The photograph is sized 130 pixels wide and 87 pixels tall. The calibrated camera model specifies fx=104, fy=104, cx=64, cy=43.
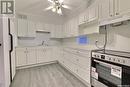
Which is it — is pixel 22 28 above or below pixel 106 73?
above

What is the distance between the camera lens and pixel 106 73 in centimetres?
159

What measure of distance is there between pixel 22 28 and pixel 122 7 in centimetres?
412

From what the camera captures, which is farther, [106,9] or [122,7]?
[106,9]

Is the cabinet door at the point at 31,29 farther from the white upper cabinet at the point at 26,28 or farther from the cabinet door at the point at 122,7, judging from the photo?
the cabinet door at the point at 122,7

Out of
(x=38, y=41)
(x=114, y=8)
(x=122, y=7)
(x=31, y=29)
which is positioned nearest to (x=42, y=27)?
(x=31, y=29)

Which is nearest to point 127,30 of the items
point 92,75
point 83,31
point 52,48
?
point 92,75

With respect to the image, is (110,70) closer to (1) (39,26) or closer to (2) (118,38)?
(2) (118,38)

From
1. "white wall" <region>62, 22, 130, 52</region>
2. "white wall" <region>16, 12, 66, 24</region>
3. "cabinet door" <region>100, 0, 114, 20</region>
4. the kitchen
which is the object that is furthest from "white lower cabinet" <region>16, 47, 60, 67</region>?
"cabinet door" <region>100, 0, 114, 20</region>

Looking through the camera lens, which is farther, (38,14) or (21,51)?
(38,14)

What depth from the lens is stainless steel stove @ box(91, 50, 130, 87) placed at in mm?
1280

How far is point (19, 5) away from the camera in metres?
4.53

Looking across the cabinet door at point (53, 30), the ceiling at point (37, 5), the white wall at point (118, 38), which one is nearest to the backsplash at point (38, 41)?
the cabinet door at point (53, 30)

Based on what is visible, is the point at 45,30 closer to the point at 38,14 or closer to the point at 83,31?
the point at 38,14

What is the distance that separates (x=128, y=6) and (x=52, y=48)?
4113 mm
